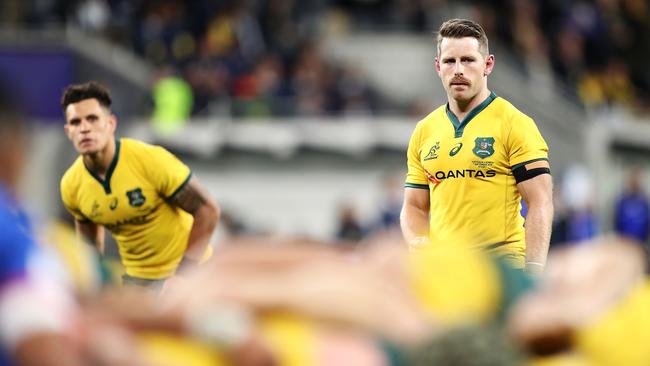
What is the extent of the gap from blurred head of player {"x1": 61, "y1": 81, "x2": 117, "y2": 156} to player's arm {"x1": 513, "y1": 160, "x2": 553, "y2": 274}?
225 centimetres

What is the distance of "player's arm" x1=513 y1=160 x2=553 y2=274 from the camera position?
599 cm

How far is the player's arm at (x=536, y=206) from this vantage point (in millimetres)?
5988

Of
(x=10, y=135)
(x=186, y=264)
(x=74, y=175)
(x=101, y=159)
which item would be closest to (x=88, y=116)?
(x=101, y=159)

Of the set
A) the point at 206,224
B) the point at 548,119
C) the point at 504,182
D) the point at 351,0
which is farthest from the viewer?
the point at 351,0

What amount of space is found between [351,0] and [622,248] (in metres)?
18.2

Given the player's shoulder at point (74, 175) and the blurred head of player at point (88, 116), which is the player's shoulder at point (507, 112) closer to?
the blurred head of player at point (88, 116)

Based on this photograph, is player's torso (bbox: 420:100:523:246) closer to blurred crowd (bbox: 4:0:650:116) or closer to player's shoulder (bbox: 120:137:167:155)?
player's shoulder (bbox: 120:137:167:155)

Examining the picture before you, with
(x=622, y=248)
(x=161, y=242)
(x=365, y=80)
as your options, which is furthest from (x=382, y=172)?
(x=622, y=248)

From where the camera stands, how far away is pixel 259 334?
289 cm

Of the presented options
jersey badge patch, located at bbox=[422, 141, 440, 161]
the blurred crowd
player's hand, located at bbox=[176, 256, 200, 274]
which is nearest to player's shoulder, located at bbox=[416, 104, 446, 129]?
jersey badge patch, located at bbox=[422, 141, 440, 161]

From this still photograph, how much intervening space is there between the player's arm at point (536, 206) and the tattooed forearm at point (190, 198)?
1.75 m

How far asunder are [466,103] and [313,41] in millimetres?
13407

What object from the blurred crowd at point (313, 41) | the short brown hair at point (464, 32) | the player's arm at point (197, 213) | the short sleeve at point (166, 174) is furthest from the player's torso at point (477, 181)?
the blurred crowd at point (313, 41)

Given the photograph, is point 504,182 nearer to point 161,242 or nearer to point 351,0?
point 161,242
